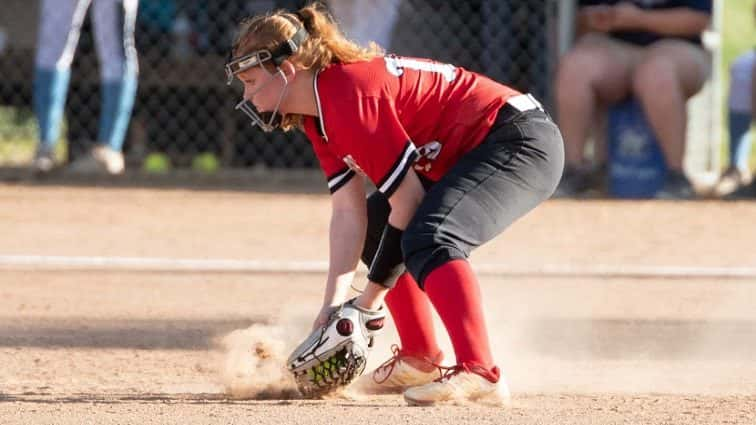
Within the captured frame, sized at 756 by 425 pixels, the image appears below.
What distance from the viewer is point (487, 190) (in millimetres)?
3836

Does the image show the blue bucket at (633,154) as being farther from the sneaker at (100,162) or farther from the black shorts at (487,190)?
the black shorts at (487,190)

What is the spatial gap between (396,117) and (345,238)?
18.4 inches

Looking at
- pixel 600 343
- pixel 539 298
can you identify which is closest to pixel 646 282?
pixel 539 298

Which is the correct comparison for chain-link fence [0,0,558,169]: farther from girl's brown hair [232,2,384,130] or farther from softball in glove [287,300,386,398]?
softball in glove [287,300,386,398]

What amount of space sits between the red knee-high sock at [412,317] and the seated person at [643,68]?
166 inches

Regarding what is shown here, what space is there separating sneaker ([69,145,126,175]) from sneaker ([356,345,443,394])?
483 cm

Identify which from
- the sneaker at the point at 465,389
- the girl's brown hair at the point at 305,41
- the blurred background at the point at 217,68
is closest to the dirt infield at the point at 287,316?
the sneaker at the point at 465,389

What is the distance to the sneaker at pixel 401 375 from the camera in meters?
4.19

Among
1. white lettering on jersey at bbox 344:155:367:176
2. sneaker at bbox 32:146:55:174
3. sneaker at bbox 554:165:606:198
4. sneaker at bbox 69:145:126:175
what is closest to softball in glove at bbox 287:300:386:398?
white lettering on jersey at bbox 344:155:367:176

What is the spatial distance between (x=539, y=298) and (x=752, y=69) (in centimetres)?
361

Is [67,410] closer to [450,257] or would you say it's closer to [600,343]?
[450,257]

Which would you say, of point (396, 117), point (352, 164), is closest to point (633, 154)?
point (352, 164)

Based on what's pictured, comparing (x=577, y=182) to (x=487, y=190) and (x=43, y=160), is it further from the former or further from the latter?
(x=487, y=190)

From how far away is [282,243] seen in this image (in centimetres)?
707
